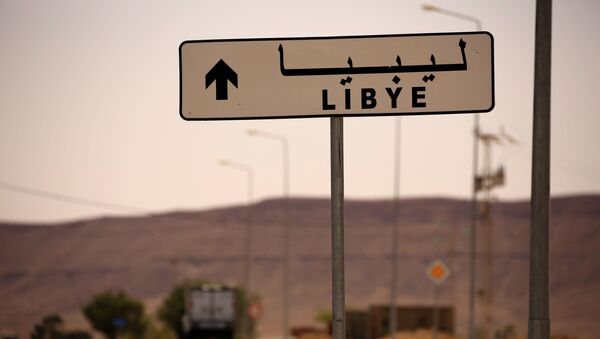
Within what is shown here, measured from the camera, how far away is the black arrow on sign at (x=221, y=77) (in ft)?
23.1

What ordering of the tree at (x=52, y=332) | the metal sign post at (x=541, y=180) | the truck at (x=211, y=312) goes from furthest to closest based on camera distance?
1. the tree at (x=52, y=332)
2. the truck at (x=211, y=312)
3. the metal sign post at (x=541, y=180)

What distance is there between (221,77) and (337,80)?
2.21ft

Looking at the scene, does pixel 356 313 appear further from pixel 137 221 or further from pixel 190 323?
pixel 137 221

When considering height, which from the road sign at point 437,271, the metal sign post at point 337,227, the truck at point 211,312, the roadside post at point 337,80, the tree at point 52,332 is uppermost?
the roadside post at point 337,80

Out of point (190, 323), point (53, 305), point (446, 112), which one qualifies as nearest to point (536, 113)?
point (446, 112)

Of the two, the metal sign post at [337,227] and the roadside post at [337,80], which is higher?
the roadside post at [337,80]

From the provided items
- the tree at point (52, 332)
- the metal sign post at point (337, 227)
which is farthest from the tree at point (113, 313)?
the metal sign post at point (337, 227)

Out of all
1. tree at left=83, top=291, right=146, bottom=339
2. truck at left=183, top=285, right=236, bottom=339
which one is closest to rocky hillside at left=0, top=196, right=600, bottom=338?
tree at left=83, top=291, right=146, bottom=339

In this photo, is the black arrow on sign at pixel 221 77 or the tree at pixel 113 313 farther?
the tree at pixel 113 313

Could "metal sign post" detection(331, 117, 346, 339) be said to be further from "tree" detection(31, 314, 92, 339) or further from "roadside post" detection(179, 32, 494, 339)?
"tree" detection(31, 314, 92, 339)

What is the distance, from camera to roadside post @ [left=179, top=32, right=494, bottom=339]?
6926mm

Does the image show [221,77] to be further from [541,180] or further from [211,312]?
[211,312]

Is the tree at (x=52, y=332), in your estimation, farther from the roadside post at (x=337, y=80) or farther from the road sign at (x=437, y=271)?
the roadside post at (x=337, y=80)

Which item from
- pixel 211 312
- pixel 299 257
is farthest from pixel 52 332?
pixel 299 257
